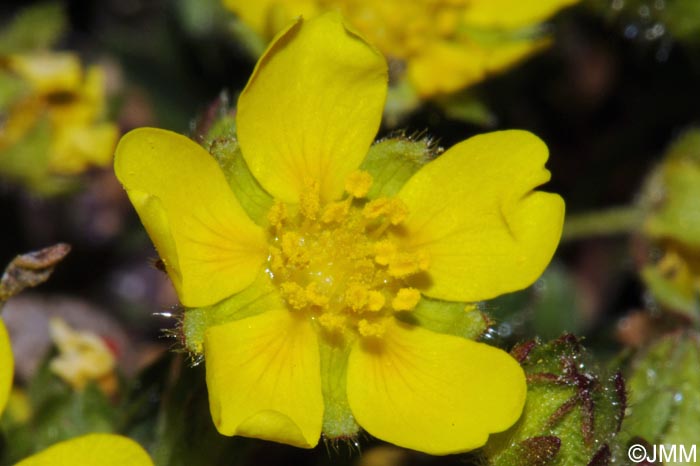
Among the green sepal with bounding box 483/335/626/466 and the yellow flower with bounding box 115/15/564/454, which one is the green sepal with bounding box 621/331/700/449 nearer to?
the green sepal with bounding box 483/335/626/466

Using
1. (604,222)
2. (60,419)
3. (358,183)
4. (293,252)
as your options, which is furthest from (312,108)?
(604,222)

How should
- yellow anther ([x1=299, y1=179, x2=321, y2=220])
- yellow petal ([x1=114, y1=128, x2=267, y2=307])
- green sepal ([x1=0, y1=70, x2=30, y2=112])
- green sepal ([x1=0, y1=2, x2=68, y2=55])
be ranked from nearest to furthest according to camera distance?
1. yellow petal ([x1=114, y1=128, x2=267, y2=307])
2. yellow anther ([x1=299, y1=179, x2=321, y2=220])
3. green sepal ([x1=0, y1=70, x2=30, y2=112])
4. green sepal ([x1=0, y1=2, x2=68, y2=55])

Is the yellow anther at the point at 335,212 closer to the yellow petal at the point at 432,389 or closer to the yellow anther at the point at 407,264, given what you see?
the yellow anther at the point at 407,264

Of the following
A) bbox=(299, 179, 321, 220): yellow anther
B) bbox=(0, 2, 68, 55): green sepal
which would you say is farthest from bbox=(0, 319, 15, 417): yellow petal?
bbox=(0, 2, 68, 55): green sepal

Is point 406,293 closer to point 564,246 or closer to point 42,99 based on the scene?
point 42,99

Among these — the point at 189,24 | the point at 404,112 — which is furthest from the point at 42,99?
the point at 404,112

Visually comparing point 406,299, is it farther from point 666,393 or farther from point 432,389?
point 666,393
